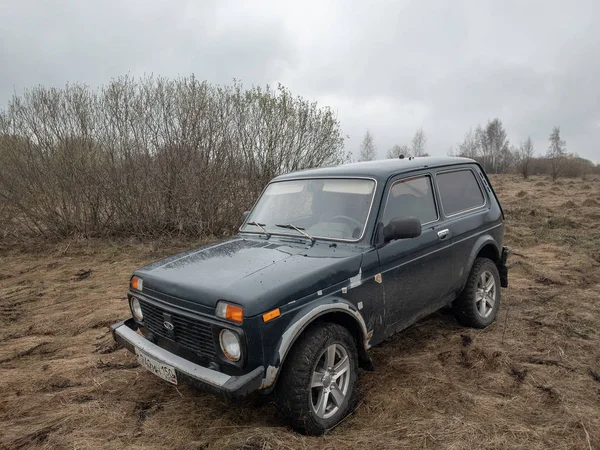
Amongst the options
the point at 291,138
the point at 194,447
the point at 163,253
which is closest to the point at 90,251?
the point at 163,253

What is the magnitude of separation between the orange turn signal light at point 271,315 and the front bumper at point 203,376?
31 centimetres

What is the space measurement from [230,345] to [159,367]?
0.65 meters

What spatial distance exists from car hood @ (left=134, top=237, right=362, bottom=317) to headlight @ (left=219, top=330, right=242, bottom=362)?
20 cm

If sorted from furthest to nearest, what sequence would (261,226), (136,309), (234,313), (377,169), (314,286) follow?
1. (261,226)
2. (377,169)
3. (136,309)
4. (314,286)
5. (234,313)

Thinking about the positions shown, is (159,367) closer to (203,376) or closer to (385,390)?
(203,376)

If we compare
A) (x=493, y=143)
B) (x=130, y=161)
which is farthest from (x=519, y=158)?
(x=130, y=161)

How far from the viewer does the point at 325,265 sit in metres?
2.97

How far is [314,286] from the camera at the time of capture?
2.83 m

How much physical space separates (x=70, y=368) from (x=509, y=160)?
63.5 m

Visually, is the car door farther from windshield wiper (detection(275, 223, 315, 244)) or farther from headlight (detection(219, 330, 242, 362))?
headlight (detection(219, 330, 242, 362))

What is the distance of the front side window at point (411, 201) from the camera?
3.66 m

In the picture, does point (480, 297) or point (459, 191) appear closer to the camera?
point (459, 191)

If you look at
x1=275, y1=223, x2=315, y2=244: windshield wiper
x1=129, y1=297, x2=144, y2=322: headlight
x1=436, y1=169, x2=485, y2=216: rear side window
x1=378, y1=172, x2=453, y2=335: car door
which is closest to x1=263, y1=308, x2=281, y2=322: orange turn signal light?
x1=275, y1=223, x2=315, y2=244: windshield wiper

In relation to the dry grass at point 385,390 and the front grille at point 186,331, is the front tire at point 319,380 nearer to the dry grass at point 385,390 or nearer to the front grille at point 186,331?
the dry grass at point 385,390
